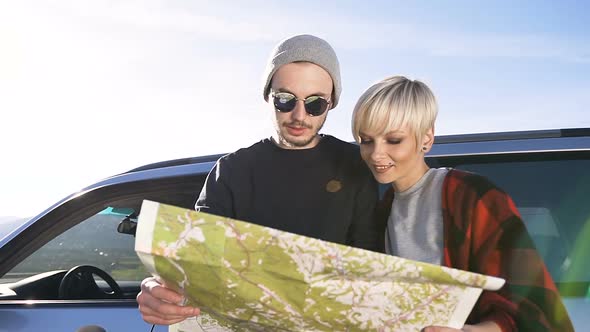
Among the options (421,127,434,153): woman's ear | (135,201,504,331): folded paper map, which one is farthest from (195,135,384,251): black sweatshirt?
(135,201,504,331): folded paper map

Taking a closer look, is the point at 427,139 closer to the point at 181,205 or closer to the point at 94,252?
the point at 181,205

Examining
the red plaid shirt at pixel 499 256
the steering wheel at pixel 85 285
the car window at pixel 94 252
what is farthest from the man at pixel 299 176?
the steering wheel at pixel 85 285

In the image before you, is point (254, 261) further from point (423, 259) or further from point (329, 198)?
point (329, 198)

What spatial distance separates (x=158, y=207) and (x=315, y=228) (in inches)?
26.0

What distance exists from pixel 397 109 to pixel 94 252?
2139mm

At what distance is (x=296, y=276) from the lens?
4.15ft

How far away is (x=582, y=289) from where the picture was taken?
2316mm

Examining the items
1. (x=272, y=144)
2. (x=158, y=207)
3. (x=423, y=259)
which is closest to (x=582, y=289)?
(x=423, y=259)

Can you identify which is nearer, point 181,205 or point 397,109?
point 397,109

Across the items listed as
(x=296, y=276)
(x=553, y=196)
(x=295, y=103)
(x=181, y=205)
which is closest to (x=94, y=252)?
(x=181, y=205)

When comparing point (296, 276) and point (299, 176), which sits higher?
point (299, 176)

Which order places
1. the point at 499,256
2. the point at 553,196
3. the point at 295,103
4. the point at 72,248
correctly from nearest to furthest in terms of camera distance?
the point at 499,256 → the point at 295,103 → the point at 553,196 → the point at 72,248

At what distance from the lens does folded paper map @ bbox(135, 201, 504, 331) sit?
48.2 inches

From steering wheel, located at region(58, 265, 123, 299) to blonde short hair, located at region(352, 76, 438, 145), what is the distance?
1870 millimetres
